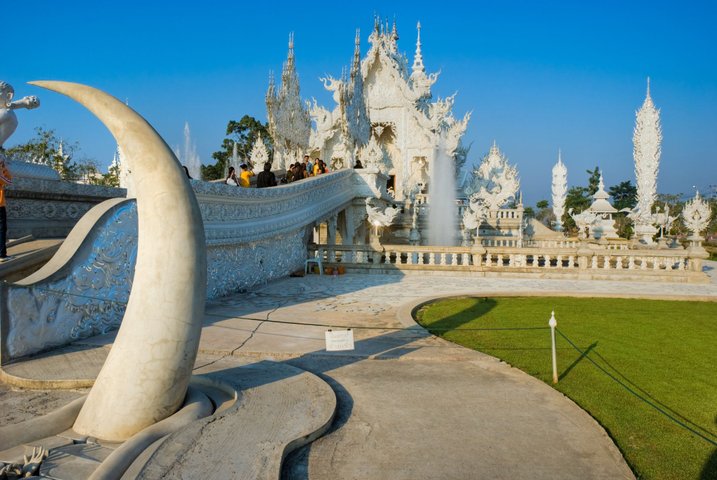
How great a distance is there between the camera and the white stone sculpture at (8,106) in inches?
270

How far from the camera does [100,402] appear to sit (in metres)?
3.38

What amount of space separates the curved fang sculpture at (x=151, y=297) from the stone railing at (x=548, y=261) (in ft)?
34.9

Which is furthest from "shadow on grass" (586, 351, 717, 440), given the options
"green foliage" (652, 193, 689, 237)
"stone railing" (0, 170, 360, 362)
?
"green foliage" (652, 193, 689, 237)

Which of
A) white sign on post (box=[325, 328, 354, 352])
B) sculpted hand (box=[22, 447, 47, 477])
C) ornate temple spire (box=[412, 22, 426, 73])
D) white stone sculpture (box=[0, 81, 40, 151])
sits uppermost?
ornate temple spire (box=[412, 22, 426, 73])

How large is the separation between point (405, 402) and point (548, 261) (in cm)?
1109

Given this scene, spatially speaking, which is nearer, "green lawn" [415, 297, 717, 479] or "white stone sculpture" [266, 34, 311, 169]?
"green lawn" [415, 297, 717, 479]

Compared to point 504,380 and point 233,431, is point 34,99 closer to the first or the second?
point 233,431

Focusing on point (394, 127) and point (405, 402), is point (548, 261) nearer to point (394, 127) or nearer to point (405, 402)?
point (405, 402)

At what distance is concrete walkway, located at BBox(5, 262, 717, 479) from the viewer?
10.5 ft

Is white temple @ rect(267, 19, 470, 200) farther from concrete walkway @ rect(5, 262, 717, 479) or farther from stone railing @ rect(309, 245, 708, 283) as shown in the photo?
concrete walkway @ rect(5, 262, 717, 479)

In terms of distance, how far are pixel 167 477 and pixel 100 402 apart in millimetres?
999

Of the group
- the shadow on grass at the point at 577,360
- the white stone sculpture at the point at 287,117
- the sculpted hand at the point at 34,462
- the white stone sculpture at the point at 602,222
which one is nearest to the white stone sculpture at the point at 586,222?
the white stone sculpture at the point at 602,222

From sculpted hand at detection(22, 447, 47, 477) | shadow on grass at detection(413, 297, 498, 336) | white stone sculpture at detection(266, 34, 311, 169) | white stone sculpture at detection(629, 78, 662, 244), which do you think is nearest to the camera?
sculpted hand at detection(22, 447, 47, 477)

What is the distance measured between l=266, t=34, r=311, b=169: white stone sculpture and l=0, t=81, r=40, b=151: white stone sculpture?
14229 mm
